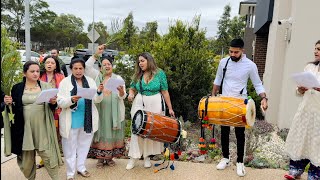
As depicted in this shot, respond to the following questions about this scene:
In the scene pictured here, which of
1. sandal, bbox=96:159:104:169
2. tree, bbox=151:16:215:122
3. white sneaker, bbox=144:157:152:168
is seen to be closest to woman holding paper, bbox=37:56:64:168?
sandal, bbox=96:159:104:169

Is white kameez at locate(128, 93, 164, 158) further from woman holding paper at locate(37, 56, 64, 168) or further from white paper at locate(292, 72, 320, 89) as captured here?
white paper at locate(292, 72, 320, 89)

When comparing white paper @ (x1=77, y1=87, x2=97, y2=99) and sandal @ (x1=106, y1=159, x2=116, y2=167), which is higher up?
white paper @ (x1=77, y1=87, x2=97, y2=99)

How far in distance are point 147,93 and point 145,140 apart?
0.68 metres

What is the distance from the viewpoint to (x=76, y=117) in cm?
421

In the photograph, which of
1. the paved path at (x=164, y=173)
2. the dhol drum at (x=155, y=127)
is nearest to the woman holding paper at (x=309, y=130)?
the paved path at (x=164, y=173)

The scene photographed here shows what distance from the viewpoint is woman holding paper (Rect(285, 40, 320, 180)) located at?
155 inches

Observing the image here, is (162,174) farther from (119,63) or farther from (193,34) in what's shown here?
(193,34)

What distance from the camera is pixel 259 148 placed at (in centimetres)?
580

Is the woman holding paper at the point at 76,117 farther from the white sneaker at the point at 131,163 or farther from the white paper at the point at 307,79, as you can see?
the white paper at the point at 307,79

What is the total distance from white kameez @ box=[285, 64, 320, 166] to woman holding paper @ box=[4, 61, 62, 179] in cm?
291

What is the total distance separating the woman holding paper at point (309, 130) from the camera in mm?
3934

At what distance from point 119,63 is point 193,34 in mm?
1853

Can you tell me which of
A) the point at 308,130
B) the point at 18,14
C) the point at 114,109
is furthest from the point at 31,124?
the point at 18,14

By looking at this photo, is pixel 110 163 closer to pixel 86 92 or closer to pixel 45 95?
pixel 86 92
